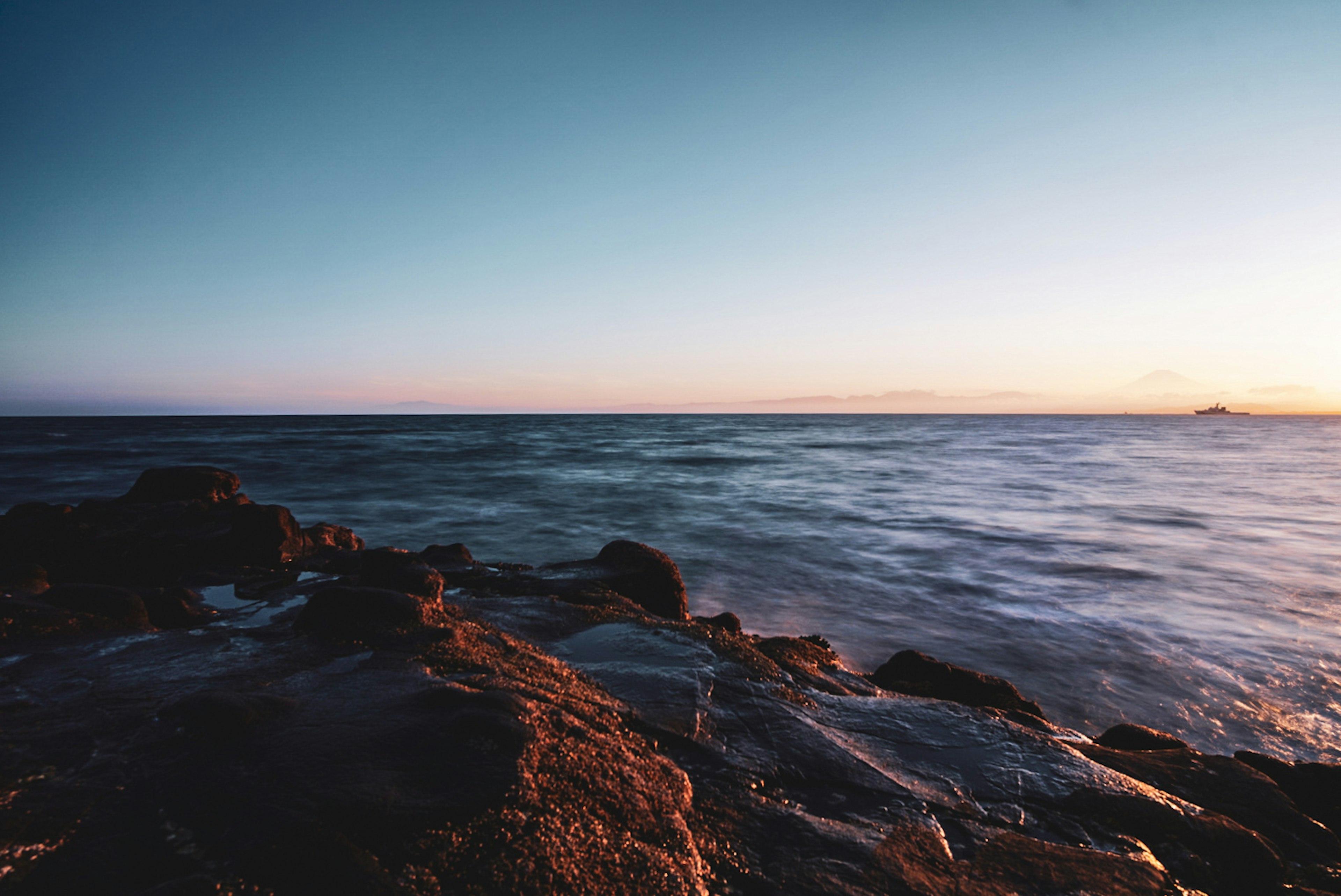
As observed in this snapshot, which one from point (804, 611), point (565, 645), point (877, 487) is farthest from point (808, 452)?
point (565, 645)

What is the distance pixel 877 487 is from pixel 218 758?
67.7 ft

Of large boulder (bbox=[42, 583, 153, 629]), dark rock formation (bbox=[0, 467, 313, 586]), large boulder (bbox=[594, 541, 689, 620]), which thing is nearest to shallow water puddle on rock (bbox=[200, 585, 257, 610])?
dark rock formation (bbox=[0, 467, 313, 586])

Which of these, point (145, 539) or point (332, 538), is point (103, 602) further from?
point (332, 538)

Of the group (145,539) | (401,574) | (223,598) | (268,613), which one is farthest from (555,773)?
(145,539)

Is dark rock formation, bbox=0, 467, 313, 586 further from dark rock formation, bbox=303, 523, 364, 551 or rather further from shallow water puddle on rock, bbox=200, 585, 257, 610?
shallow water puddle on rock, bbox=200, 585, 257, 610

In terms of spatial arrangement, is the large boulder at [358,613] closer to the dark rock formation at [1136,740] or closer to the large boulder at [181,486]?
the dark rock formation at [1136,740]

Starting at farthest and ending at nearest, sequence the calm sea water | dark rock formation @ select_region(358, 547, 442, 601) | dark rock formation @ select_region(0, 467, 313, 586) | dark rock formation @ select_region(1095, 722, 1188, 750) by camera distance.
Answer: dark rock formation @ select_region(0, 467, 313, 586) < the calm sea water < dark rock formation @ select_region(358, 547, 442, 601) < dark rock formation @ select_region(1095, 722, 1188, 750)

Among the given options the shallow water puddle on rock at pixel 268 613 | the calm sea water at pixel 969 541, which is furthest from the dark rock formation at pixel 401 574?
the calm sea water at pixel 969 541

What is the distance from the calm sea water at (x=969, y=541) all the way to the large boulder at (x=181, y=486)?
10.3ft

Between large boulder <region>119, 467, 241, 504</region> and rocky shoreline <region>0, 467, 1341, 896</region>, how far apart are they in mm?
5555

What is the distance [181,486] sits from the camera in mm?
9383

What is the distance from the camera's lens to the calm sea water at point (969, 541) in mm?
5816

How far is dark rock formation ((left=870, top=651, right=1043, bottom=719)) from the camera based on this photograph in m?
4.18

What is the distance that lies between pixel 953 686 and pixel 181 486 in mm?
11211
